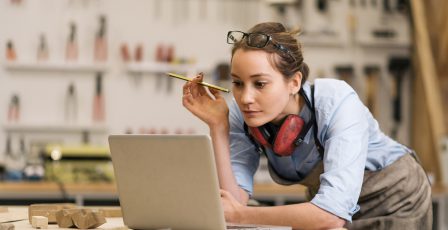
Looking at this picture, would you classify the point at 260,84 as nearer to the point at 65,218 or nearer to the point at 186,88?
the point at 186,88

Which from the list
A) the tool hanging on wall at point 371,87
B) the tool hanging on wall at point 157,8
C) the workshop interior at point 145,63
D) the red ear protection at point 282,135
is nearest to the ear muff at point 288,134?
the red ear protection at point 282,135

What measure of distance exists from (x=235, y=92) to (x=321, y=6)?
371 centimetres

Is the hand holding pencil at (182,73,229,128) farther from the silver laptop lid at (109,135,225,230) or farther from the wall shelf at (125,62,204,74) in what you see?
the wall shelf at (125,62,204,74)

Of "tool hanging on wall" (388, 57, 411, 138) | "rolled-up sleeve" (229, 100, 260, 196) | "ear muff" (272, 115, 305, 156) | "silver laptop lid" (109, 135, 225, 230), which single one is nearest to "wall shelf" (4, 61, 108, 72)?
"tool hanging on wall" (388, 57, 411, 138)

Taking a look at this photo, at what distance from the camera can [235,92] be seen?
2262 millimetres

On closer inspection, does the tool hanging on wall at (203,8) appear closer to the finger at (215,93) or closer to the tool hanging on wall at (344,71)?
the tool hanging on wall at (344,71)

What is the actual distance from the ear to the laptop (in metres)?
0.50

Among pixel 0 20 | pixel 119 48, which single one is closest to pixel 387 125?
pixel 119 48

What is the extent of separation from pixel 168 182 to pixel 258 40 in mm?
544

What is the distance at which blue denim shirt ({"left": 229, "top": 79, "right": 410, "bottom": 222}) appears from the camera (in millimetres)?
2172

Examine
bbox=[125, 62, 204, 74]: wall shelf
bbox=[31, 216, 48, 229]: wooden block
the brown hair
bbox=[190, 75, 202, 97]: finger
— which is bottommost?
bbox=[31, 216, 48, 229]: wooden block

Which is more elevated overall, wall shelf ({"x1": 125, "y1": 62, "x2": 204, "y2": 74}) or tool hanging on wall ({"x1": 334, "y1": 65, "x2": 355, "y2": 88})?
wall shelf ({"x1": 125, "y1": 62, "x2": 204, "y2": 74})

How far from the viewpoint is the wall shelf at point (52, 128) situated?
216 inches

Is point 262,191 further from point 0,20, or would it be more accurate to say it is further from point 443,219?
point 0,20
